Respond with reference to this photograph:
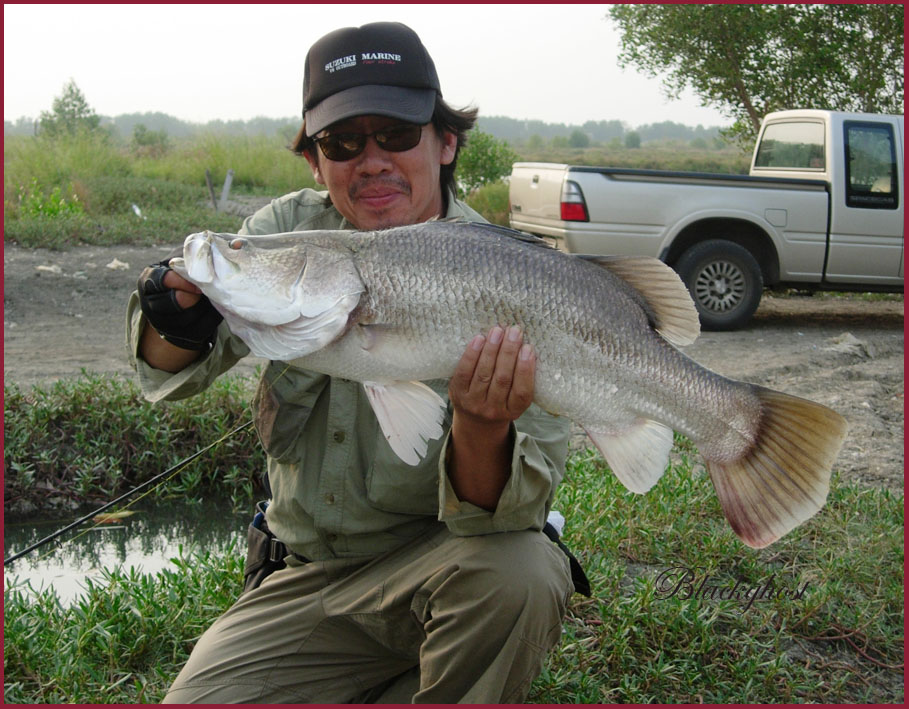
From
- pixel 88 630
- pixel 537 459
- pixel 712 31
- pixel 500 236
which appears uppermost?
pixel 712 31

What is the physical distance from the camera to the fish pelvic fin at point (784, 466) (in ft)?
7.50

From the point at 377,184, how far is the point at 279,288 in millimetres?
787

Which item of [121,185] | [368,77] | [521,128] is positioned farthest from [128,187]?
[521,128]

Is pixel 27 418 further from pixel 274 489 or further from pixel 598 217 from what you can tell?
pixel 598 217

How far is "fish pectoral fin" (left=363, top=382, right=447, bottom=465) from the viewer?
2.27 m

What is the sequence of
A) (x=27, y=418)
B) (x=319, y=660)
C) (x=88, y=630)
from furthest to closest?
(x=27, y=418) < (x=88, y=630) < (x=319, y=660)

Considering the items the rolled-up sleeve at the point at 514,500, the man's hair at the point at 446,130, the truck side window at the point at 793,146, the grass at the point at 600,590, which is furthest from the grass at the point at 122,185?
the rolled-up sleeve at the point at 514,500

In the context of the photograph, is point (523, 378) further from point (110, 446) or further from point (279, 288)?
point (110, 446)

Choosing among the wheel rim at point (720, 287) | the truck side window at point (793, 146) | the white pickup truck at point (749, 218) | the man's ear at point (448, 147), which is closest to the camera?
the man's ear at point (448, 147)

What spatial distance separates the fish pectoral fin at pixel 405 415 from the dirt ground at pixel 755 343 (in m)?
3.39

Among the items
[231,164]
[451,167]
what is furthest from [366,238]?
[231,164]

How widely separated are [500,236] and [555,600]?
3.36 feet

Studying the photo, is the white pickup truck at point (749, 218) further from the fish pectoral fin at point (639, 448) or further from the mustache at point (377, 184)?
the fish pectoral fin at point (639, 448)

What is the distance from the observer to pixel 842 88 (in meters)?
14.6
